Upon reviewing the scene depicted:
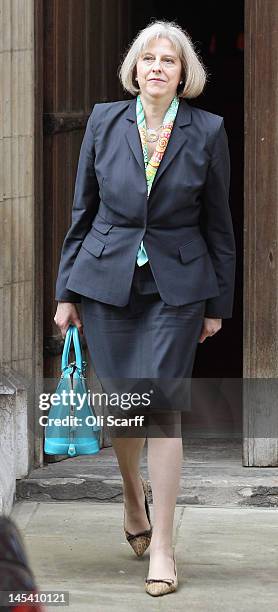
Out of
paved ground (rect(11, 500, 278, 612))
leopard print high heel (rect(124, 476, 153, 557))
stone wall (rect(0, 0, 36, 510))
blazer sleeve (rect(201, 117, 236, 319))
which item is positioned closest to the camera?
paved ground (rect(11, 500, 278, 612))

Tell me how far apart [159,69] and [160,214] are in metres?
0.51

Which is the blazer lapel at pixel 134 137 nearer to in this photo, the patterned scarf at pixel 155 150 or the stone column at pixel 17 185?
the patterned scarf at pixel 155 150

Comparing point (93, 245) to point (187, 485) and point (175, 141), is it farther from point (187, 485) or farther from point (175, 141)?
point (187, 485)

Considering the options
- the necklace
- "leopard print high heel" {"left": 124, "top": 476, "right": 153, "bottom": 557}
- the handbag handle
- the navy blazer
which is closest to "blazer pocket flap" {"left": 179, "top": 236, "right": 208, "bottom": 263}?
the navy blazer

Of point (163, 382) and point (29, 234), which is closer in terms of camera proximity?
point (163, 382)

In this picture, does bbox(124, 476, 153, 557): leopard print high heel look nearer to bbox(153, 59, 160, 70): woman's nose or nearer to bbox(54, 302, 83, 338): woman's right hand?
bbox(54, 302, 83, 338): woman's right hand

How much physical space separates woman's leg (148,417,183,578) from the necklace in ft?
3.48

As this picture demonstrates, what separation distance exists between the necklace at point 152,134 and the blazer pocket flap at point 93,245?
0.40 metres

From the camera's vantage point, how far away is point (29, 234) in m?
6.21

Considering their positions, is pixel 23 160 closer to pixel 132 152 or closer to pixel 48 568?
pixel 132 152

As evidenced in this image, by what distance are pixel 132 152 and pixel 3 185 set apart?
1377 mm

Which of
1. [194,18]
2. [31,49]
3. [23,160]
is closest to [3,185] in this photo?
[23,160]

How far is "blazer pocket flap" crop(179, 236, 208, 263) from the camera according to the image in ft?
16.1

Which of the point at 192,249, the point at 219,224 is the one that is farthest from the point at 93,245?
the point at 219,224
